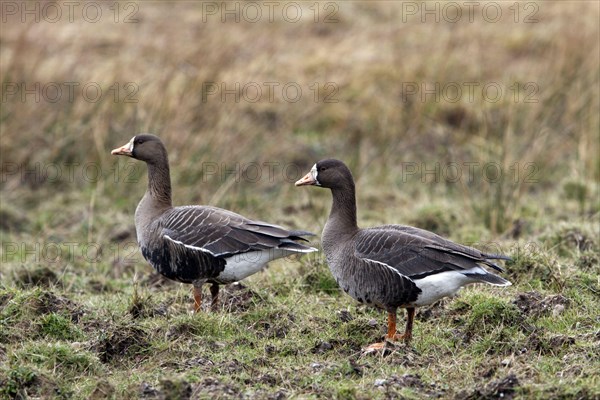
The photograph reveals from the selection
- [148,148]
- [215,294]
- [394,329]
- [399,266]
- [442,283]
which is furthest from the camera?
[148,148]

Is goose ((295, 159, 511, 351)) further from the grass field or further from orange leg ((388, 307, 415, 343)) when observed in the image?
the grass field

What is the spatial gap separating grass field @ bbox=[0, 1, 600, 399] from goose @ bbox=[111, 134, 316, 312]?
1.05 ft

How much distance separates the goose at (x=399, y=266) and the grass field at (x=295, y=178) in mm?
353

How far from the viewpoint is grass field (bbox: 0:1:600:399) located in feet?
20.8

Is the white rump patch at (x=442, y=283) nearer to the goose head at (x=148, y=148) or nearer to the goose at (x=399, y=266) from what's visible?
the goose at (x=399, y=266)

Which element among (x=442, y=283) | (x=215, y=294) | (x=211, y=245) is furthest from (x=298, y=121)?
(x=442, y=283)

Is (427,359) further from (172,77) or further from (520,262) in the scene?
(172,77)

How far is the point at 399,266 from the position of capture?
6.81 m

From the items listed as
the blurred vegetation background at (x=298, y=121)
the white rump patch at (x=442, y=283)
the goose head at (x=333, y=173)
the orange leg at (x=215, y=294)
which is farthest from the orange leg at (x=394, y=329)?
the blurred vegetation background at (x=298, y=121)

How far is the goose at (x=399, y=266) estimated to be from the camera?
664cm

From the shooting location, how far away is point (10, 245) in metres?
10.3

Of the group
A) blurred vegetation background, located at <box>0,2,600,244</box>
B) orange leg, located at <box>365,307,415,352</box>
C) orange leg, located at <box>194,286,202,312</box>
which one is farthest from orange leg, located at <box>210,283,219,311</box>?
blurred vegetation background, located at <box>0,2,600,244</box>

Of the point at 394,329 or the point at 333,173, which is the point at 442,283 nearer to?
the point at 394,329

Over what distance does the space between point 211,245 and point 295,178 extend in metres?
5.42
